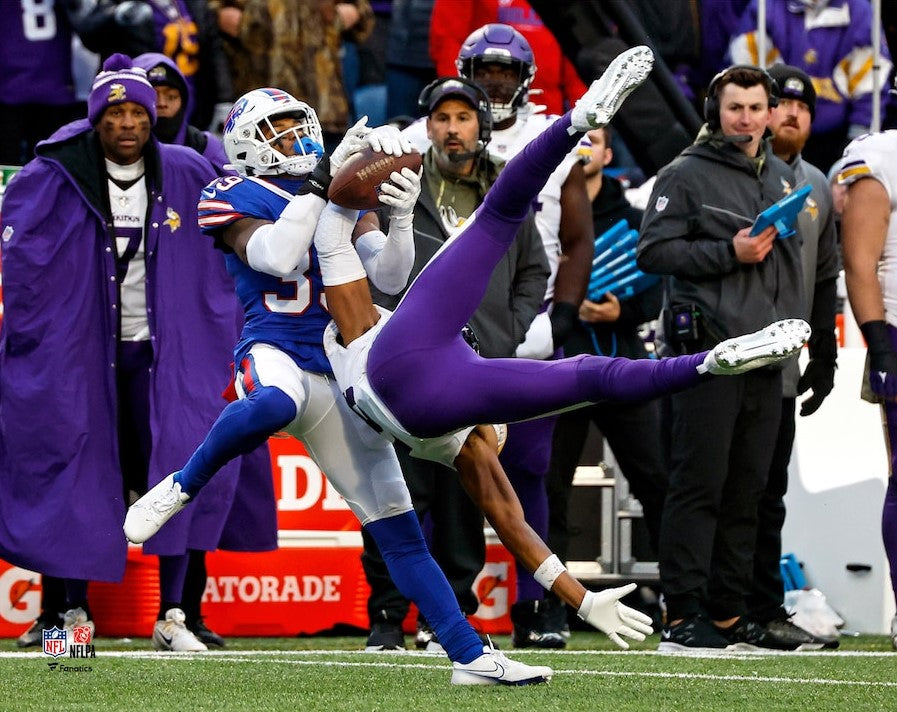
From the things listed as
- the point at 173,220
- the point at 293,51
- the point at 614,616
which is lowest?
the point at 614,616

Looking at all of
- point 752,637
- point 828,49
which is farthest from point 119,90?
point 828,49

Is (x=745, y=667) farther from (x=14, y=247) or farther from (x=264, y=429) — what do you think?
(x=14, y=247)

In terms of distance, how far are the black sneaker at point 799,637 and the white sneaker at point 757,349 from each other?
256 cm

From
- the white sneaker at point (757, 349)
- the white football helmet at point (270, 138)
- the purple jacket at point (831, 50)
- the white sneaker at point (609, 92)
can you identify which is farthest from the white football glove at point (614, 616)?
the purple jacket at point (831, 50)

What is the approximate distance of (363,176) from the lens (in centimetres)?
511

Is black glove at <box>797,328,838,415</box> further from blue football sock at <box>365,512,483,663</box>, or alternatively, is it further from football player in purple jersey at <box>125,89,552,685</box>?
blue football sock at <box>365,512,483,663</box>

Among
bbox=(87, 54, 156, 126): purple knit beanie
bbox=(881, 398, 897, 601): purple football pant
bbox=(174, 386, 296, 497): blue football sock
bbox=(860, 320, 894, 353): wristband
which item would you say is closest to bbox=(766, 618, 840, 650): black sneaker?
bbox=(881, 398, 897, 601): purple football pant

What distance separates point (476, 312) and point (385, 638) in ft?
3.92

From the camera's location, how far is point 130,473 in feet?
23.3

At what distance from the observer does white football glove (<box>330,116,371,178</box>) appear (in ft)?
16.8

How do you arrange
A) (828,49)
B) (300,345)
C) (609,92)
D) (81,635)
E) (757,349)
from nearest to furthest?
(757,349)
(609,92)
(300,345)
(81,635)
(828,49)

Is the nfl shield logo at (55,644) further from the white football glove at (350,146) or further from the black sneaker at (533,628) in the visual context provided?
the black sneaker at (533,628)

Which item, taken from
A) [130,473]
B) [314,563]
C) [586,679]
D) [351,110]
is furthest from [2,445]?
[351,110]

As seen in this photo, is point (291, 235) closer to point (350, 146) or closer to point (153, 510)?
point (350, 146)
